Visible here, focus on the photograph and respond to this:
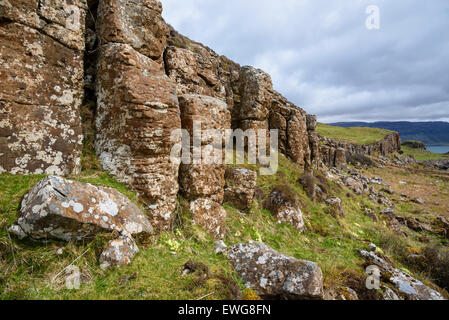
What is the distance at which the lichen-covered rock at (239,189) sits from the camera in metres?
11.6

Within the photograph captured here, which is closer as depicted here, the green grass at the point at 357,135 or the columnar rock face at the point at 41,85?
the columnar rock face at the point at 41,85

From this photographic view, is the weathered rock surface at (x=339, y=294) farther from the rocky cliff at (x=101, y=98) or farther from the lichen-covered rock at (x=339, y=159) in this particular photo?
the lichen-covered rock at (x=339, y=159)

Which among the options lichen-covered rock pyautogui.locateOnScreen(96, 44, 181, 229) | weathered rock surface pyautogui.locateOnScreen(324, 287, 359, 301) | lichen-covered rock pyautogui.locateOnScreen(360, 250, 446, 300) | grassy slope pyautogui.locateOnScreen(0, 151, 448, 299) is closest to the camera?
grassy slope pyautogui.locateOnScreen(0, 151, 448, 299)

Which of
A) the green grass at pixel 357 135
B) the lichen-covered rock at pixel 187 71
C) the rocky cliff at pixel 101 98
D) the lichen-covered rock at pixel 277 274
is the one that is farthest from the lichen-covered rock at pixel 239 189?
the green grass at pixel 357 135

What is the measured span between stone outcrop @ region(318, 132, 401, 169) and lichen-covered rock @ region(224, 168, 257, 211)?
2885 cm

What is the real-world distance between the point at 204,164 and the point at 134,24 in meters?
5.43

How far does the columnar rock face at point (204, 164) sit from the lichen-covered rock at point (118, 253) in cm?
311

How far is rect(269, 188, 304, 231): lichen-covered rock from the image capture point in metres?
12.9

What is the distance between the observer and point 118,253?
16.4 feet

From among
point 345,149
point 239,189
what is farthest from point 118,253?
point 345,149

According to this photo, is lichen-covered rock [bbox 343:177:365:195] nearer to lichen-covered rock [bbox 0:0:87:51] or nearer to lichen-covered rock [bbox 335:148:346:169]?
lichen-covered rock [bbox 335:148:346:169]

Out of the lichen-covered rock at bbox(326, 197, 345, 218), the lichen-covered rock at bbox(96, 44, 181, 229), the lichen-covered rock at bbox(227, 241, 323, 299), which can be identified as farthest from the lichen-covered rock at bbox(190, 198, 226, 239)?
the lichen-covered rock at bbox(326, 197, 345, 218)
